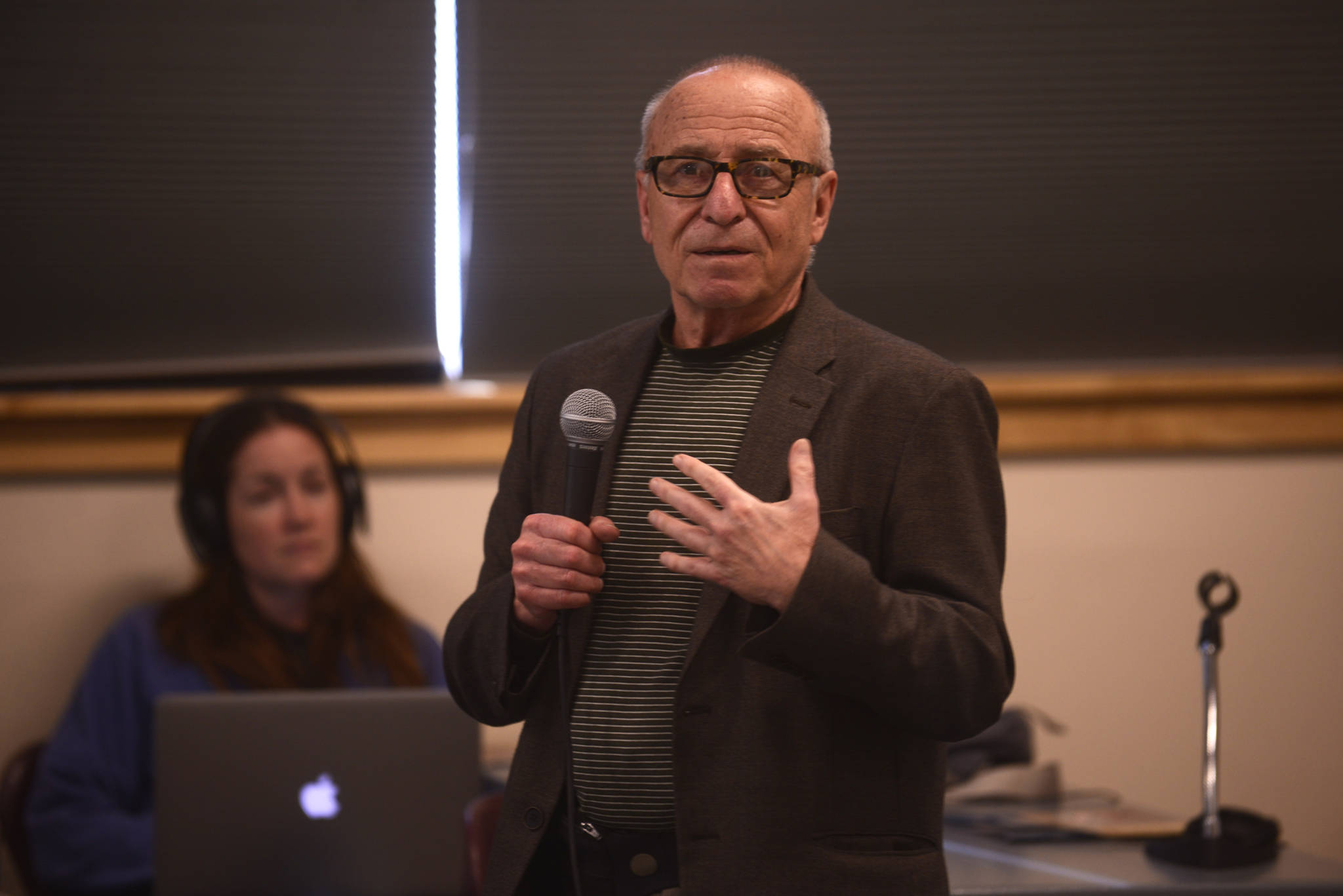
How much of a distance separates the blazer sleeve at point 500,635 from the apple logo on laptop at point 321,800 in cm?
51

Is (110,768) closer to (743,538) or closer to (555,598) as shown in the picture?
(555,598)

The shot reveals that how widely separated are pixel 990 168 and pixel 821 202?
1621mm

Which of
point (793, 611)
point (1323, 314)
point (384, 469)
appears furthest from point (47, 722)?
point (1323, 314)

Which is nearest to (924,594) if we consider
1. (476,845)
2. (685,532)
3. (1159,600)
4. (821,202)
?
(685,532)

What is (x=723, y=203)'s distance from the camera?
114 centimetres

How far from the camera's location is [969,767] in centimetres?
234

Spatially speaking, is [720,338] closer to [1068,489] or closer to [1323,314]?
[1068,489]

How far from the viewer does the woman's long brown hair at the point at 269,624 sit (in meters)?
2.49

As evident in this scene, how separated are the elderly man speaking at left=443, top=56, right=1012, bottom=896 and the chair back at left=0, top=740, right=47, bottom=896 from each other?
5.21ft

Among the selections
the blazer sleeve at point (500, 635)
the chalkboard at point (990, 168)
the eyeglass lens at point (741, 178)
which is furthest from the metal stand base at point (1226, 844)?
the chalkboard at point (990, 168)

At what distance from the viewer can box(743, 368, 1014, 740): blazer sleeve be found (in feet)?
3.13

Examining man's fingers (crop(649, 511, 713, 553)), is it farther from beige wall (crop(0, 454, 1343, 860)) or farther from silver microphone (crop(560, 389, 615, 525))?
beige wall (crop(0, 454, 1343, 860))

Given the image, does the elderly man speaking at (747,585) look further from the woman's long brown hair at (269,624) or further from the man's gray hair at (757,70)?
the woman's long brown hair at (269,624)

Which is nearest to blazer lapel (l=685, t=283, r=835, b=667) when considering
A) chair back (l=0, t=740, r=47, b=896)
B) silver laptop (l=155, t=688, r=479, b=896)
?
silver laptop (l=155, t=688, r=479, b=896)
